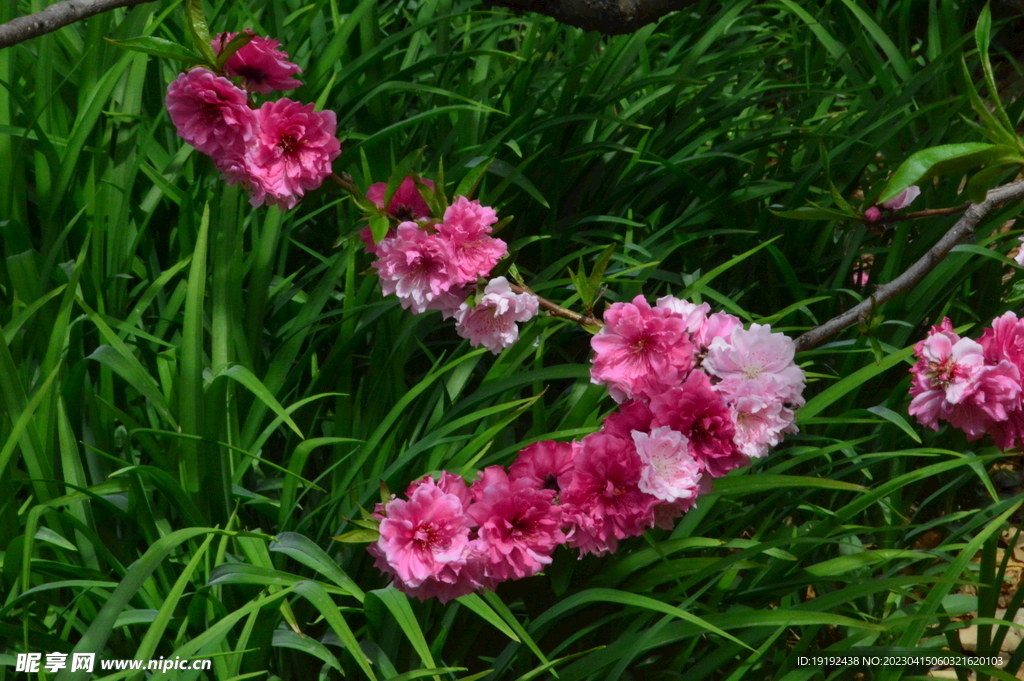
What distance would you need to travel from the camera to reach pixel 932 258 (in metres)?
1.29

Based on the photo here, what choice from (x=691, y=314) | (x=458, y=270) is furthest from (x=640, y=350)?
(x=458, y=270)

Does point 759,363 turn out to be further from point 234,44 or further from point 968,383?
point 234,44

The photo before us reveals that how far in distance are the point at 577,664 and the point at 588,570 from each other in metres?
0.17

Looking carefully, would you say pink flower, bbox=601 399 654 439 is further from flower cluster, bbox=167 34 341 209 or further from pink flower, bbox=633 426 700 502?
flower cluster, bbox=167 34 341 209

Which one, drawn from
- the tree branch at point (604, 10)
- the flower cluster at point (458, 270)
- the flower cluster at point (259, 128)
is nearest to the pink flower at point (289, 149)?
the flower cluster at point (259, 128)

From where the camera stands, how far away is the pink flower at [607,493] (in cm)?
116

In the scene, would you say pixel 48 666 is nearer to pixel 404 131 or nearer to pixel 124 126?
pixel 124 126

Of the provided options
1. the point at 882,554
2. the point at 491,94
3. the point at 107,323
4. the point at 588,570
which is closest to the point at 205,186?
the point at 107,323

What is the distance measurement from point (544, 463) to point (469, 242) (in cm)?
34

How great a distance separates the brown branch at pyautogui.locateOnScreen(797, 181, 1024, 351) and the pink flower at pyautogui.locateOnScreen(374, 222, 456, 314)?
54 cm

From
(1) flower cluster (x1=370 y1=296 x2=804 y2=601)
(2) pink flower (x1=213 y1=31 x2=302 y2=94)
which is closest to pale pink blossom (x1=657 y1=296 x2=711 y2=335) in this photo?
(1) flower cluster (x1=370 y1=296 x2=804 y2=601)

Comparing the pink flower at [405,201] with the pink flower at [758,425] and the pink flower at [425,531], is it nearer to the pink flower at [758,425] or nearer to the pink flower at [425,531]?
the pink flower at [425,531]

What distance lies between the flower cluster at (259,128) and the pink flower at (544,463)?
545 millimetres

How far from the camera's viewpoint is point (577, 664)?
4.57 feet
